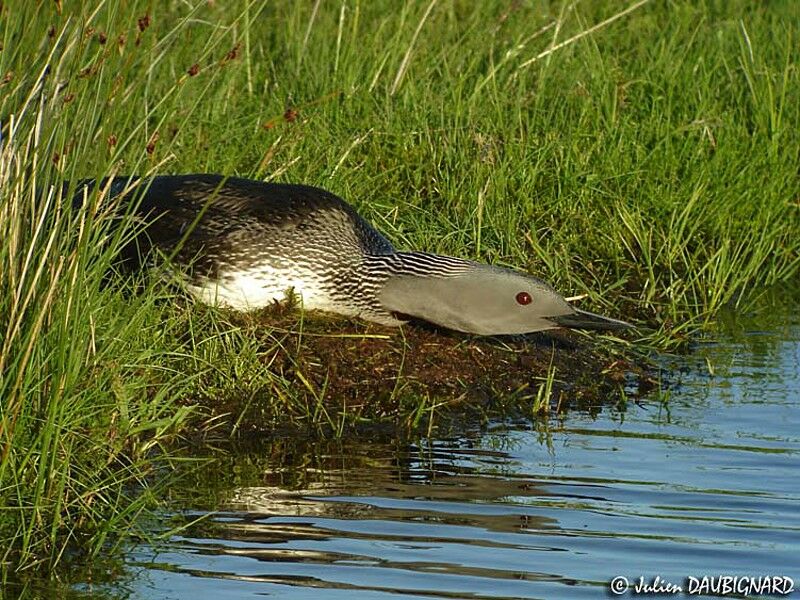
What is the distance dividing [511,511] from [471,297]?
5.69ft

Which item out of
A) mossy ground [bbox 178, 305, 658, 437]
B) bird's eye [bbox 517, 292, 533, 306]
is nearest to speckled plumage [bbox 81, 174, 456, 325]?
mossy ground [bbox 178, 305, 658, 437]

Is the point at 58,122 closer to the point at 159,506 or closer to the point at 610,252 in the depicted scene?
the point at 159,506

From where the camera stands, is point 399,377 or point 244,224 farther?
point 244,224

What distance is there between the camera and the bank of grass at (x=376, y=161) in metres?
5.11

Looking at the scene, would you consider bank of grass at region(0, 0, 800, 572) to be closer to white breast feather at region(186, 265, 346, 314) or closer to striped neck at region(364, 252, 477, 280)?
white breast feather at region(186, 265, 346, 314)

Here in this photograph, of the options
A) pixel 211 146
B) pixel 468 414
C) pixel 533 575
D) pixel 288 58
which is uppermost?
pixel 288 58

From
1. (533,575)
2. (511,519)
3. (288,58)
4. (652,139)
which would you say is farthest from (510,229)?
(533,575)

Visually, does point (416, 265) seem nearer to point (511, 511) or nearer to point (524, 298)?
point (524, 298)

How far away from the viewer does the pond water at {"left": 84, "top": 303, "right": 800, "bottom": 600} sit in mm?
4977

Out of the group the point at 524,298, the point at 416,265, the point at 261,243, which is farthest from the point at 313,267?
the point at 524,298

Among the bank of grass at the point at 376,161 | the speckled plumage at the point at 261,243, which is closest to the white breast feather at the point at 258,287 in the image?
the speckled plumage at the point at 261,243

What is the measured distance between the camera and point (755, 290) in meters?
9.31

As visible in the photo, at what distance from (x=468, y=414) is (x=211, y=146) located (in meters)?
2.33

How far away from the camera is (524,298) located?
23.7ft
